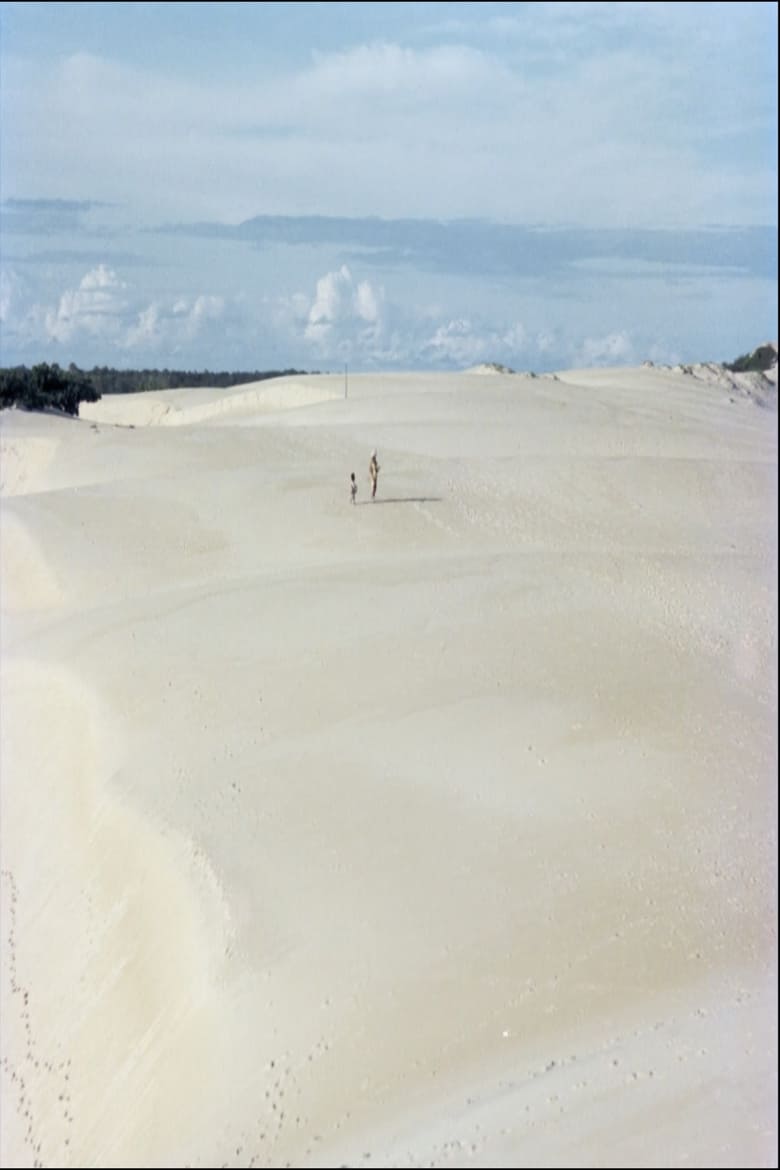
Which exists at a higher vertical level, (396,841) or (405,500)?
(405,500)

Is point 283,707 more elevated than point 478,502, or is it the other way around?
point 478,502

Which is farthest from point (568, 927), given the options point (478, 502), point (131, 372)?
point (131, 372)

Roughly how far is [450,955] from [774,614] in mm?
6290

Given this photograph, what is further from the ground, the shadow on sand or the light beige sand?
the shadow on sand

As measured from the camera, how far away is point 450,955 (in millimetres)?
7727

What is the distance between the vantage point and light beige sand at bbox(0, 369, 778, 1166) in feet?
21.5

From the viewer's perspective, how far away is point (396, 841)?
906cm

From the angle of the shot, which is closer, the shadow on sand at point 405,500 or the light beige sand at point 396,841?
the light beige sand at point 396,841

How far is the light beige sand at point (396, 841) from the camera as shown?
6562 mm

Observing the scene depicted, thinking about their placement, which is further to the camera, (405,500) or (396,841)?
(405,500)

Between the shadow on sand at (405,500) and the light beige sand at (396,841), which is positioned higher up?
the shadow on sand at (405,500)

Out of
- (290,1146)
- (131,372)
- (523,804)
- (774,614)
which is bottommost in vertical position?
(290,1146)

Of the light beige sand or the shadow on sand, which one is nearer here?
the light beige sand

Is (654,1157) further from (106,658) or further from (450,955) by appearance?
(106,658)
